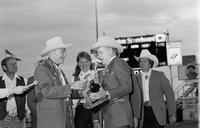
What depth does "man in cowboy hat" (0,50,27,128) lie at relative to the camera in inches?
257

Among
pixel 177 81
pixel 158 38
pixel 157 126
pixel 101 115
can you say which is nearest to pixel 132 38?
pixel 158 38

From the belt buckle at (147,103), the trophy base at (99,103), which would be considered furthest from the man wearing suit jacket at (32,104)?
the trophy base at (99,103)

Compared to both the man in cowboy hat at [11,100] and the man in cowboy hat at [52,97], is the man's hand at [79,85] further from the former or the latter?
the man in cowboy hat at [11,100]

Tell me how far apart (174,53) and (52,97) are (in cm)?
2291

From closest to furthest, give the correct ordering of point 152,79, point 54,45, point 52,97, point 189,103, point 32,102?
→ point 52,97
point 54,45
point 32,102
point 152,79
point 189,103

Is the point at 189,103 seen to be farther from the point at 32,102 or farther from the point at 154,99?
the point at 32,102

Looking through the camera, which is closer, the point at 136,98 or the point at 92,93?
the point at 92,93

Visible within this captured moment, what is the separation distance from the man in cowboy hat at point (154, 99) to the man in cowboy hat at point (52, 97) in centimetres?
211

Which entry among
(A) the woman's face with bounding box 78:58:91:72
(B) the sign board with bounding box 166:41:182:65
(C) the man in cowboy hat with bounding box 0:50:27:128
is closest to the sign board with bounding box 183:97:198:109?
(B) the sign board with bounding box 166:41:182:65

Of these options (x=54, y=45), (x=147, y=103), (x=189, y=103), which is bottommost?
(x=189, y=103)

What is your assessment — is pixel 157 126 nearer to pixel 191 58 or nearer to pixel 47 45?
pixel 47 45

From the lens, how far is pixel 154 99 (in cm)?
740

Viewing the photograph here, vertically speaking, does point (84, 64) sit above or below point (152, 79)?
above

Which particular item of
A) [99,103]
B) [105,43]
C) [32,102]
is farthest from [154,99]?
[99,103]
